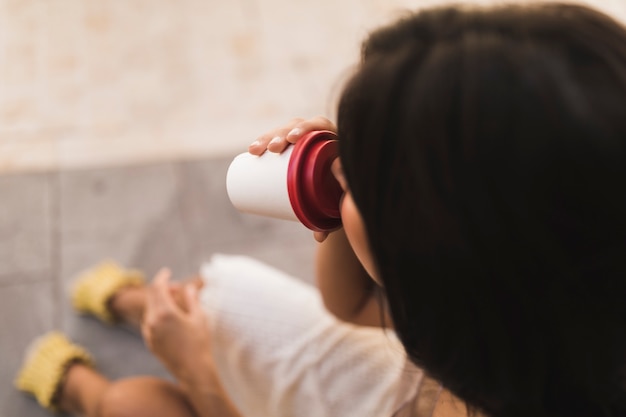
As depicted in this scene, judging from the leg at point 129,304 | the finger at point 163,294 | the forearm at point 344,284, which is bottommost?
the leg at point 129,304

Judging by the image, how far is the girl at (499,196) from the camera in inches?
12.3

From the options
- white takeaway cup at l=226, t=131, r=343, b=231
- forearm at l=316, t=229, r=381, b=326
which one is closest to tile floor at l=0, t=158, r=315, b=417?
forearm at l=316, t=229, r=381, b=326

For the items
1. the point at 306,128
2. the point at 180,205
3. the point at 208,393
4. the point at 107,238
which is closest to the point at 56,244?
the point at 107,238

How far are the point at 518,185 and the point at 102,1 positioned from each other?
3.83ft

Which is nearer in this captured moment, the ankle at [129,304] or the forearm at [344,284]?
the forearm at [344,284]

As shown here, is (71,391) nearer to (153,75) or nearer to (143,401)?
(143,401)

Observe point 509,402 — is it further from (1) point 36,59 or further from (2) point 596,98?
(1) point 36,59

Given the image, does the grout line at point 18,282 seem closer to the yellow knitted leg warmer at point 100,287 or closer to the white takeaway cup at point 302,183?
the yellow knitted leg warmer at point 100,287

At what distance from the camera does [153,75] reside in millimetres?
1185

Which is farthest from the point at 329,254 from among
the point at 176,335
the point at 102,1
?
the point at 102,1

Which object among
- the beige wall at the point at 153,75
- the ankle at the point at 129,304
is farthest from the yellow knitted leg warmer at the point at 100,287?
the beige wall at the point at 153,75

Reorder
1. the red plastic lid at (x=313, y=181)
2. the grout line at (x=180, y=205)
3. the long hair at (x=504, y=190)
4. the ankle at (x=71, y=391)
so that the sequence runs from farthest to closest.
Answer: the grout line at (x=180, y=205) → the ankle at (x=71, y=391) → the red plastic lid at (x=313, y=181) → the long hair at (x=504, y=190)

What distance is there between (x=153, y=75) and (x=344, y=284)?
715mm

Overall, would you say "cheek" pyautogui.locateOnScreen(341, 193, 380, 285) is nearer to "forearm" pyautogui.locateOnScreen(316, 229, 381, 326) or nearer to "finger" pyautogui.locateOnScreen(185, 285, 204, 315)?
"forearm" pyautogui.locateOnScreen(316, 229, 381, 326)
